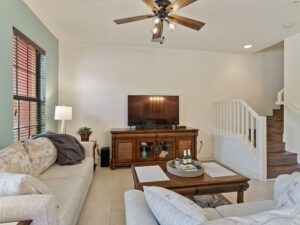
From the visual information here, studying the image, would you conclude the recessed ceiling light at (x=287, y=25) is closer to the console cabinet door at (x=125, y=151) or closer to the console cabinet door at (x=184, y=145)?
the console cabinet door at (x=184, y=145)

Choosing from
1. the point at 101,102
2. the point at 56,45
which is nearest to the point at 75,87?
the point at 101,102

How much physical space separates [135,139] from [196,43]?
2429 millimetres

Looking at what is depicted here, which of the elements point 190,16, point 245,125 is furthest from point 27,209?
point 245,125

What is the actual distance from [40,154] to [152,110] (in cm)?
247

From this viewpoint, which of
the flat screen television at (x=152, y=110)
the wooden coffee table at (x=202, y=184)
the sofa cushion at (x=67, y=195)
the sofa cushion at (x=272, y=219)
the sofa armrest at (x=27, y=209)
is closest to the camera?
the sofa cushion at (x=272, y=219)

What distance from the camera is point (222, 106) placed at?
4637mm

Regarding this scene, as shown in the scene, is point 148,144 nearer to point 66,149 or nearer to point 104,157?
point 104,157

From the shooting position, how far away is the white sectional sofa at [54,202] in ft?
3.98

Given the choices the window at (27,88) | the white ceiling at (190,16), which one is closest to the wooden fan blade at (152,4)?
the white ceiling at (190,16)

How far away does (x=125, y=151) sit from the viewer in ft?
13.2

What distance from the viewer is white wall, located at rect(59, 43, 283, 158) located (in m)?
4.38

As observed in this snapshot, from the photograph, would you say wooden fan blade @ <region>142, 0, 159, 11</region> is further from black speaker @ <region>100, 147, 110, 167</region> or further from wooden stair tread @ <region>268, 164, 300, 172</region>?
wooden stair tread @ <region>268, 164, 300, 172</region>

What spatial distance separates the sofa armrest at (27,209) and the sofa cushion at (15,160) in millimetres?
553

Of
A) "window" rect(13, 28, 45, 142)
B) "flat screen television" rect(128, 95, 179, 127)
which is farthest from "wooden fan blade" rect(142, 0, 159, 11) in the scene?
"flat screen television" rect(128, 95, 179, 127)
